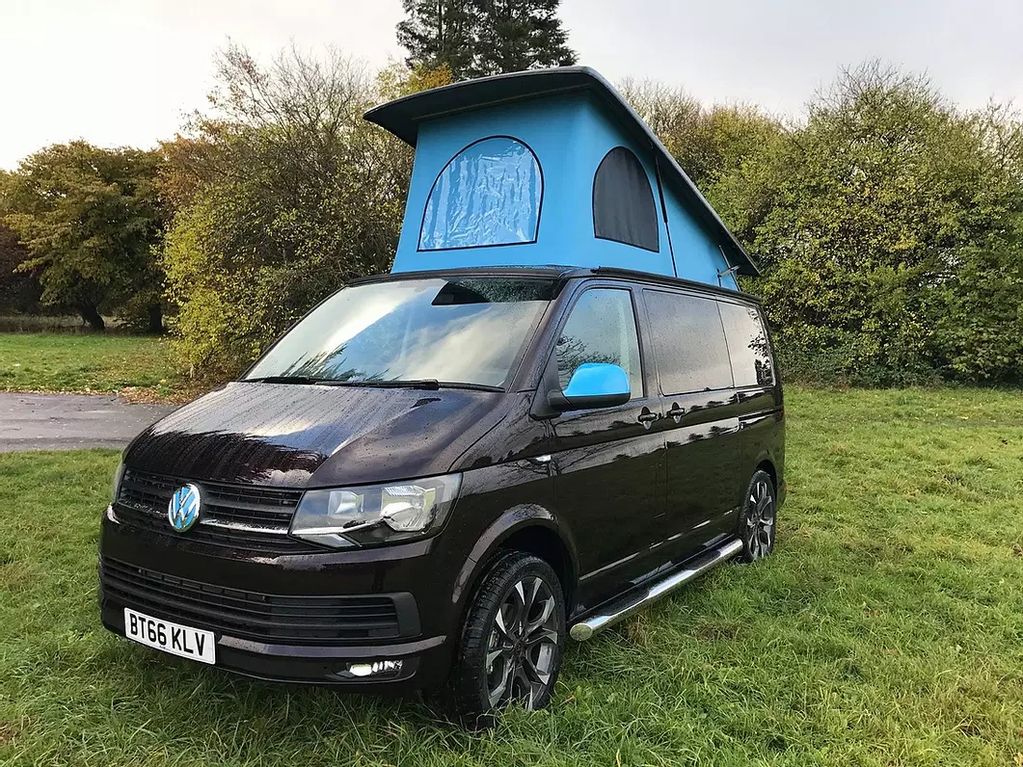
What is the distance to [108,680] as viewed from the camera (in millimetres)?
3289

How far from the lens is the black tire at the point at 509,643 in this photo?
111 inches

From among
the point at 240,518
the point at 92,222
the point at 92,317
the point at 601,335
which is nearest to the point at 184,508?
the point at 240,518

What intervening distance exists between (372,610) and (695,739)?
1.37 m

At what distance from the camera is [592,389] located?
338 centimetres

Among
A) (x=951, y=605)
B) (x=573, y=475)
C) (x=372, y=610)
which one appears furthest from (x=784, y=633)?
(x=372, y=610)

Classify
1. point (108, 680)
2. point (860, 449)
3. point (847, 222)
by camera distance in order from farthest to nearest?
point (847, 222) < point (860, 449) < point (108, 680)

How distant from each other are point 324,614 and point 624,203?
5.56 m

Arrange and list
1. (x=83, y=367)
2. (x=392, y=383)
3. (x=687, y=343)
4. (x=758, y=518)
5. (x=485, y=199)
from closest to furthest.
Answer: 1. (x=392, y=383)
2. (x=687, y=343)
3. (x=758, y=518)
4. (x=485, y=199)
5. (x=83, y=367)

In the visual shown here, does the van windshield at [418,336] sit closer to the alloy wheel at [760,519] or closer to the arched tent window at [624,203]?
the alloy wheel at [760,519]

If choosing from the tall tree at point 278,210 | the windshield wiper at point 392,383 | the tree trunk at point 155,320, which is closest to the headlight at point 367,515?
the windshield wiper at point 392,383

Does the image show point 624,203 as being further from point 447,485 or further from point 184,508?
point 184,508

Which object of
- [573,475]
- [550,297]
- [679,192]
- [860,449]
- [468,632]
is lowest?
[860,449]

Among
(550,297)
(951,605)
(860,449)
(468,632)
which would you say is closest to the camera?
(468,632)

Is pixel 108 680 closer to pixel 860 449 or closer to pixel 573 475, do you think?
pixel 573 475
